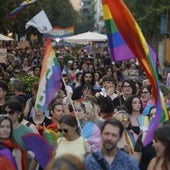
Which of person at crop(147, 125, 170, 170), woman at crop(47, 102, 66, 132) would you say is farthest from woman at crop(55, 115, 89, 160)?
woman at crop(47, 102, 66, 132)

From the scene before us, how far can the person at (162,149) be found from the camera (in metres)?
4.38

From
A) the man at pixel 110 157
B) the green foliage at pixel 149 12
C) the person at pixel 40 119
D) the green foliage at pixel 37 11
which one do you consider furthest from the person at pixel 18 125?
the green foliage at pixel 149 12

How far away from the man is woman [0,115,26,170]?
1.09 meters

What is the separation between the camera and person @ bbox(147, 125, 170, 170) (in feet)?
14.4

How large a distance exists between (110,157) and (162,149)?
49 centimetres

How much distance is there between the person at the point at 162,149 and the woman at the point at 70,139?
4.03 ft

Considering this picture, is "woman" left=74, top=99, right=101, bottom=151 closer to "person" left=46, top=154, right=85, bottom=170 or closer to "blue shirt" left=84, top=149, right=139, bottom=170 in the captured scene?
"blue shirt" left=84, top=149, right=139, bottom=170

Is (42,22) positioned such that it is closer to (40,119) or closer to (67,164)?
(40,119)

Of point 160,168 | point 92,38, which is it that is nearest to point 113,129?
point 160,168

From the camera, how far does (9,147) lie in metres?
5.80

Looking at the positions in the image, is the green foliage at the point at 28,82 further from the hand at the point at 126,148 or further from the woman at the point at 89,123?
the hand at the point at 126,148

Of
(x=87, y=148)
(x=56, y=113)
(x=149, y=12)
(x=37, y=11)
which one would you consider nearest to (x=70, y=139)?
(x=87, y=148)

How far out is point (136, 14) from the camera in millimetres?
34594

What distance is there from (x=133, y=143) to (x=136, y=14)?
28.9m
